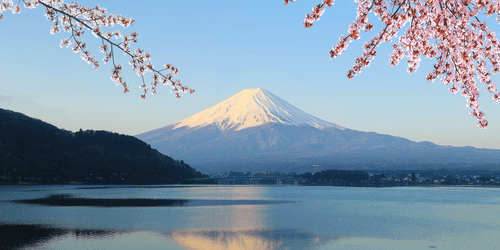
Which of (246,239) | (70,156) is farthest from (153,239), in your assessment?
(70,156)

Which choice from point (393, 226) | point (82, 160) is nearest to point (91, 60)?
point (393, 226)

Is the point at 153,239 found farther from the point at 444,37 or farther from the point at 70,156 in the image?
the point at 70,156

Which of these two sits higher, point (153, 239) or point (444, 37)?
point (444, 37)

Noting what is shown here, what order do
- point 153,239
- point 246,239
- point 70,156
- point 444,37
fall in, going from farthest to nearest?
point 70,156 < point 246,239 < point 153,239 < point 444,37

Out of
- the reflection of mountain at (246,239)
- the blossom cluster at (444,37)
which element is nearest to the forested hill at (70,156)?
the reflection of mountain at (246,239)


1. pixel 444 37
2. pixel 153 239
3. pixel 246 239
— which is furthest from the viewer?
pixel 246 239

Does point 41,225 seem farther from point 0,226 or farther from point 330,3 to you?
point 330,3

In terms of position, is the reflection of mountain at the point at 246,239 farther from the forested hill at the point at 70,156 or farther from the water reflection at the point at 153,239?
the forested hill at the point at 70,156
